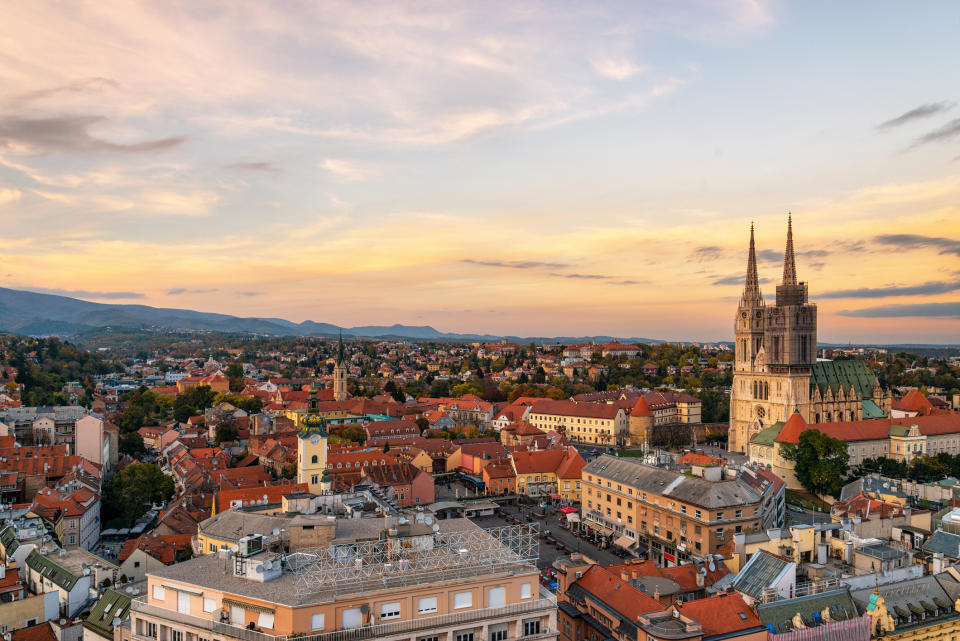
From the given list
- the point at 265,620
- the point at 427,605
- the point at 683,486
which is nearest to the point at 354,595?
the point at 427,605

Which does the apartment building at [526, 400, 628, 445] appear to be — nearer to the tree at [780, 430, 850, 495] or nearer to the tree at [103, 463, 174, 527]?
the tree at [780, 430, 850, 495]

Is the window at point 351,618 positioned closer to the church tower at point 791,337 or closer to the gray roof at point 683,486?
the gray roof at point 683,486

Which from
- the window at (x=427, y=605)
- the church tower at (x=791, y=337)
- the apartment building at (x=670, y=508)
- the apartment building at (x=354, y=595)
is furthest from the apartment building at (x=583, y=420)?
the window at (x=427, y=605)

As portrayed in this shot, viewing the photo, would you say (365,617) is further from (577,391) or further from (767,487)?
(577,391)

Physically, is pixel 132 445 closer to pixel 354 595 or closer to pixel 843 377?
pixel 354 595

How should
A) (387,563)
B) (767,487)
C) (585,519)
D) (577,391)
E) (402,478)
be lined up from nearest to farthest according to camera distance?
(387,563) → (767,487) → (585,519) → (402,478) → (577,391)

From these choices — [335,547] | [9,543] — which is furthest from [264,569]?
[9,543]
